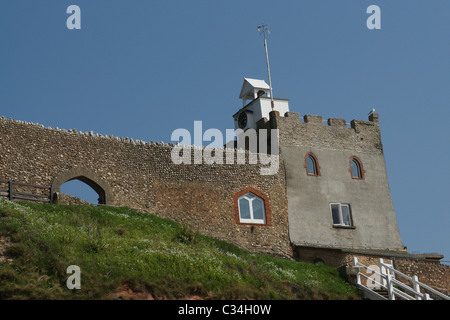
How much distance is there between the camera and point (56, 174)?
29.5 meters

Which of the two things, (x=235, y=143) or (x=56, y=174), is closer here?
(x=56, y=174)

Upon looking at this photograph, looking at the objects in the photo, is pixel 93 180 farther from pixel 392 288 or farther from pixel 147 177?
pixel 392 288

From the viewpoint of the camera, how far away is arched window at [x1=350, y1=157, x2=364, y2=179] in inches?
1474

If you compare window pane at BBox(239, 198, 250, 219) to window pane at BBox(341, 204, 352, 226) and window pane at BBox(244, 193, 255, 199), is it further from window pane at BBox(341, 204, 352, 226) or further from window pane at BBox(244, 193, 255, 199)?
window pane at BBox(341, 204, 352, 226)

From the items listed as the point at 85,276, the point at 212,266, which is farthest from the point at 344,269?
the point at 85,276

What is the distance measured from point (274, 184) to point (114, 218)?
37.3ft

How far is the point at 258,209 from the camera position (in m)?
34.1

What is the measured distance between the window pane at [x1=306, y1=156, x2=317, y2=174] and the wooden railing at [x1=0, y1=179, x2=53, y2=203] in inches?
584

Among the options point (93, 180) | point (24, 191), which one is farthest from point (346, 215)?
point (24, 191)

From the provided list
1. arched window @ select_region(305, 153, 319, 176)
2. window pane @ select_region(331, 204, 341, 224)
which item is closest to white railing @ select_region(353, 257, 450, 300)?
window pane @ select_region(331, 204, 341, 224)

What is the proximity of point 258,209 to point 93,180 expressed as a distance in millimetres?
9070
